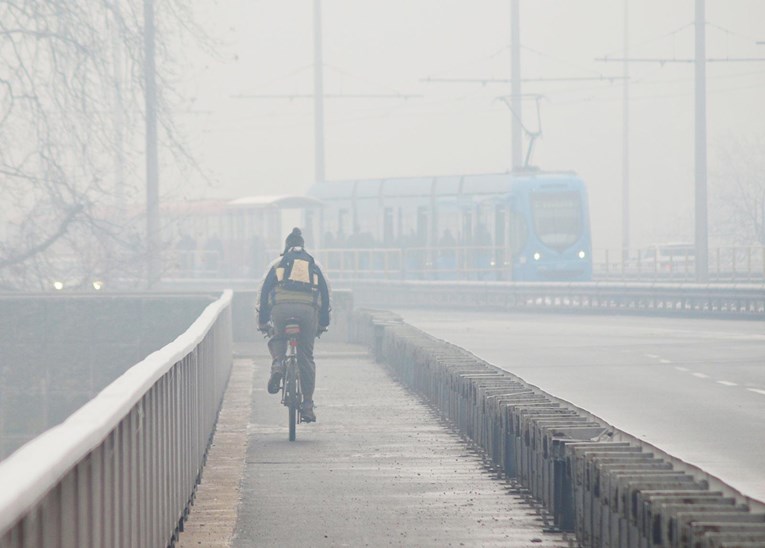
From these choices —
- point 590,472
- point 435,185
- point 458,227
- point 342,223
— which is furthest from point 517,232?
point 590,472

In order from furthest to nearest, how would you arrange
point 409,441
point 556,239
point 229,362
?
point 556,239 → point 229,362 → point 409,441

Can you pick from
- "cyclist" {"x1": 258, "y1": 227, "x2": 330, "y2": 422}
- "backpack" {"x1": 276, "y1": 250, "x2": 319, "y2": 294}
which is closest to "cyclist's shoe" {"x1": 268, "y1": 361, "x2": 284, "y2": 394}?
"cyclist" {"x1": 258, "y1": 227, "x2": 330, "y2": 422}

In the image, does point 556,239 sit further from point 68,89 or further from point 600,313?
point 68,89

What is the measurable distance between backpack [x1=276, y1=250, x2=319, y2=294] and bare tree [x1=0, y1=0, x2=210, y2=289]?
11.2 meters

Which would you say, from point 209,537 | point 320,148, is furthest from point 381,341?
point 320,148

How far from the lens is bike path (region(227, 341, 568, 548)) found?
905 centimetres

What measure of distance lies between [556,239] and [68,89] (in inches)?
1018

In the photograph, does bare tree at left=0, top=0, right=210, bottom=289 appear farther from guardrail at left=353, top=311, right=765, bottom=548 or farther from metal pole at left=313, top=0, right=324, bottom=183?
metal pole at left=313, top=0, right=324, bottom=183

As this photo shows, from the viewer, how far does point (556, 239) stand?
48656 millimetres

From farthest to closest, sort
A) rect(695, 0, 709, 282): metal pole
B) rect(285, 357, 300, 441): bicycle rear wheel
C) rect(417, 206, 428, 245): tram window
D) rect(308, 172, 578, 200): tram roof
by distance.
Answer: rect(417, 206, 428, 245): tram window → rect(308, 172, 578, 200): tram roof → rect(695, 0, 709, 282): metal pole → rect(285, 357, 300, 441): bicycle rear wheel

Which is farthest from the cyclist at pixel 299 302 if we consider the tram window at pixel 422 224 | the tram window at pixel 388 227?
the tram window at pixel 388 227

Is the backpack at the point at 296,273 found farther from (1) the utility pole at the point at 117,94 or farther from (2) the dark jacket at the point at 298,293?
(1) the utility pole at the point at 117,94

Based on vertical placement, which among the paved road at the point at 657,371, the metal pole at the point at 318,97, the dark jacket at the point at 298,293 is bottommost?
the paved road at the point at 657,371

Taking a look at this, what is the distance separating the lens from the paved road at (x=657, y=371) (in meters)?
14.1
